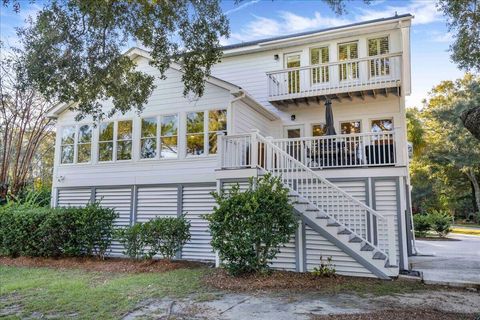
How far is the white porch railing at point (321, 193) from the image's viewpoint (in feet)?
27.5

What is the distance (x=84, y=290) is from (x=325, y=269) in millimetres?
5149

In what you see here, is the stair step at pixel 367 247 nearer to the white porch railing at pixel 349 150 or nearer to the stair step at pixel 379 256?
the stair step at pixel 379 256

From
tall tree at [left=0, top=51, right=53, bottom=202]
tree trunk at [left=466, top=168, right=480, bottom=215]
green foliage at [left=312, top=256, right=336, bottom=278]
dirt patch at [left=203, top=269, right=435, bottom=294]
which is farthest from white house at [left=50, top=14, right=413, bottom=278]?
tree trunk at [left=466, top=168, right=480, bottom=215]

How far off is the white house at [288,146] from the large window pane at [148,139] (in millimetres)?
37

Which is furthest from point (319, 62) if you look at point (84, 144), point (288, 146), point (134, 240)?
point (84, 144)

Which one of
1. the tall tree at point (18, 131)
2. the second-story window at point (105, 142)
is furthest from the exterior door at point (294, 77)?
the tall tree at point (18, 131)

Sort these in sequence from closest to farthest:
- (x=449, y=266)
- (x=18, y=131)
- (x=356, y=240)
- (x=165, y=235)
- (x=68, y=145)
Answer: (x=356, y=240), (x=449, y=266), (x=165, y=235), (x=68, y=145), (x=18, y=131)

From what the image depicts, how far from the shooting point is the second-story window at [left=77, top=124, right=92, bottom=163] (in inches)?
509

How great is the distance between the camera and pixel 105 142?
12.7m

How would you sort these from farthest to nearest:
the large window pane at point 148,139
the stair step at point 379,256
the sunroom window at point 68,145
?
1. the sunroom window at point 68,145
2. the large window pane at point 148,139
3. the stair step at point 379,256

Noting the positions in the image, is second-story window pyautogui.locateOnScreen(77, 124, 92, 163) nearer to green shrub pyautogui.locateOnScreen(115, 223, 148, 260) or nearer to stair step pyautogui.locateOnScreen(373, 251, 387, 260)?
green shrub pyautogui.locateOnScreen(115, 223, 148, 260)

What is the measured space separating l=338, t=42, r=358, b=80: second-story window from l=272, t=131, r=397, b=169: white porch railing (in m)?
3.09

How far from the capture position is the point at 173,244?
31.6 ft

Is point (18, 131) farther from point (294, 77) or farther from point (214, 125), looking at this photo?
point (294, 77)
